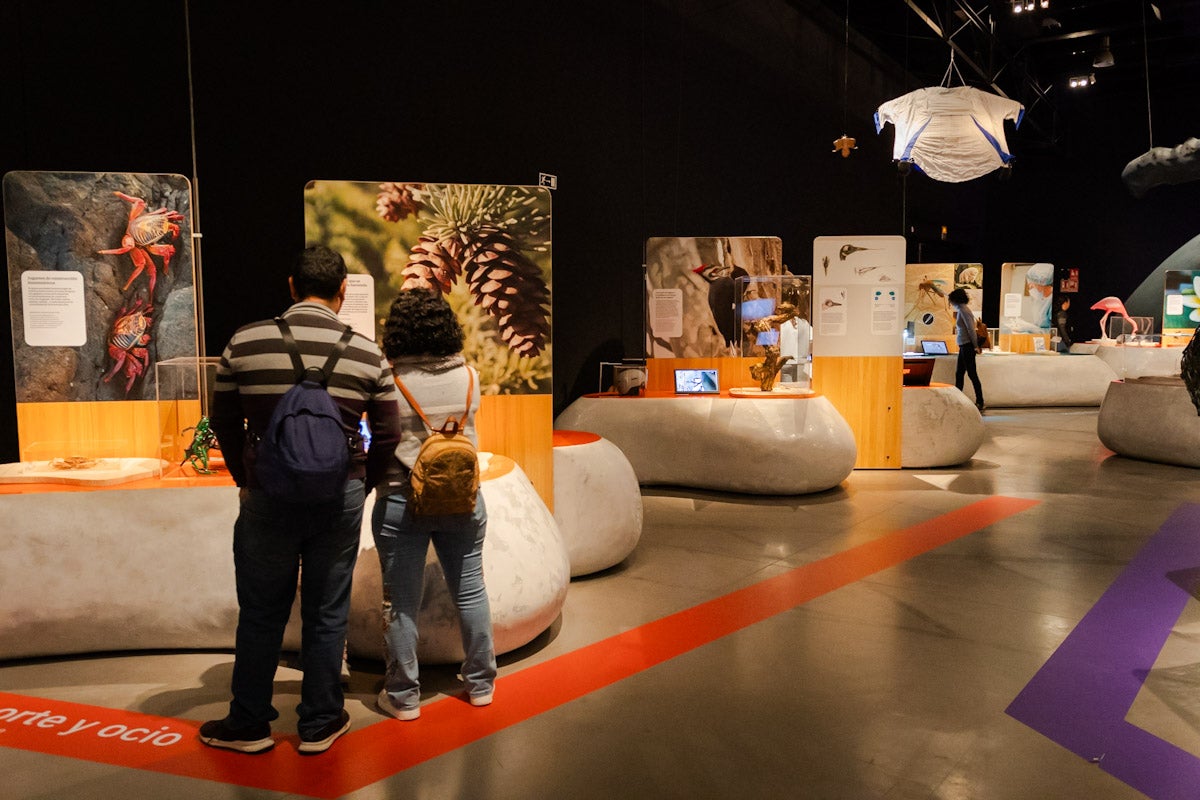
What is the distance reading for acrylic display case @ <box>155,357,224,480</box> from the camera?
3670mm

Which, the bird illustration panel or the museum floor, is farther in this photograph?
the bird illustration panel

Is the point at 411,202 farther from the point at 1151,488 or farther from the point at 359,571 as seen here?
the point at 1151,488

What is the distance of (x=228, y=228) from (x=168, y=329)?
3.54 feet

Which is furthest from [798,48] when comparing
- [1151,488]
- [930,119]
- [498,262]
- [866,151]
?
[498,262]

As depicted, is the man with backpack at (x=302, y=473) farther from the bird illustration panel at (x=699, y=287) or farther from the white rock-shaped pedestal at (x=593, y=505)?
the bird illustration panel at (x=699, y=287)

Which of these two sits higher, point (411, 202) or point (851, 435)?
point (411, 202)

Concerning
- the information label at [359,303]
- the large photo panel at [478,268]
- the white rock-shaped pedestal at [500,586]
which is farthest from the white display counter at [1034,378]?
the information label at [359,303]

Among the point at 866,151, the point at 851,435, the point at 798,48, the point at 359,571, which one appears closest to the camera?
the point at 359,571

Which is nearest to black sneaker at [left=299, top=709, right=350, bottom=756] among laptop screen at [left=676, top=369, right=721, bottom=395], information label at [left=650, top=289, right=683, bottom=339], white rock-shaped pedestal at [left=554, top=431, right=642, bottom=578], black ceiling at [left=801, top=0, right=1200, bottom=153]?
white rock-shaped pedestal at [left=554, top=431, right=642, bottom=578]

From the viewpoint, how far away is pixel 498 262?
3979mm

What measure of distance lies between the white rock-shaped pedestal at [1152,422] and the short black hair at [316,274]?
7.71 meters

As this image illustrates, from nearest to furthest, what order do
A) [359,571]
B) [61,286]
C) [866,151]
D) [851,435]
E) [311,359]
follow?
[311,359] → [359,571] → [61,286] → [851,435] → [866,151]

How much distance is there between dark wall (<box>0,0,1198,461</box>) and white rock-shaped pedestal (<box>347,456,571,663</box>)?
2.13 meters

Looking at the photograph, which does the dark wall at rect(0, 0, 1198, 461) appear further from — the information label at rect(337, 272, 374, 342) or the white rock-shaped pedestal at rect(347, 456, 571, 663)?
the white rock-shaped pedestal at rect(347, 456, 571, 663)
